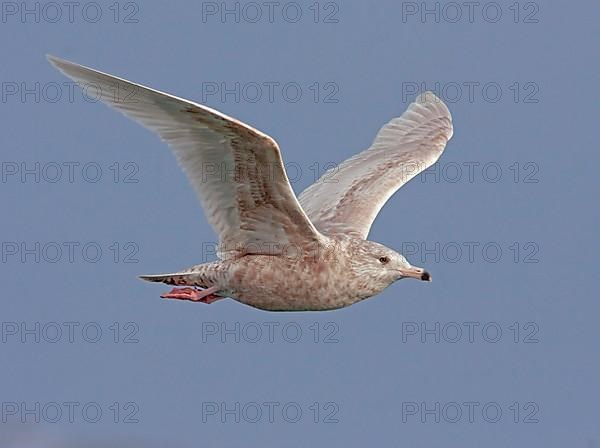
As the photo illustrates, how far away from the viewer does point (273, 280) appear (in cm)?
1466

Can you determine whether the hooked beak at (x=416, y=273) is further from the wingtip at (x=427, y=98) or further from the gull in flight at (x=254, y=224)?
the wingtip at (x=427, y=98)

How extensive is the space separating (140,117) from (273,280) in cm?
257

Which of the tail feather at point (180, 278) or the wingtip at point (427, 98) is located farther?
the wingtip at point (427, 98)

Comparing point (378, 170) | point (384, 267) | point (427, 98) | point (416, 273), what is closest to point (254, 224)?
point (384, 267)

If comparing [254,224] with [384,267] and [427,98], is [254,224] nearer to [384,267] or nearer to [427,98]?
[384,267]

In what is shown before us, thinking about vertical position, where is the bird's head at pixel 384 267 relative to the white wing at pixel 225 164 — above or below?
below

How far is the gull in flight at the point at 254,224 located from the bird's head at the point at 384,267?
0.04ft

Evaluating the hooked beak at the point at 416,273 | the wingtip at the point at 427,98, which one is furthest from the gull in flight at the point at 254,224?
the wingtip at the point at 427,98

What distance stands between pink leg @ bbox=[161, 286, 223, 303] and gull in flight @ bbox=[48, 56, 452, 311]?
0.01m

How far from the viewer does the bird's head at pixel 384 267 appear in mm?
14547

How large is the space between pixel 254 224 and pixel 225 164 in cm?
107

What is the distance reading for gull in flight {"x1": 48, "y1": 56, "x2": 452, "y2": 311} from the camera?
13.0 m

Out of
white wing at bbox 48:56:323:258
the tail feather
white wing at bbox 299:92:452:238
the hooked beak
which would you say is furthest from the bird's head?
the tail feather

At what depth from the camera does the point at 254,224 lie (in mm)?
14562
